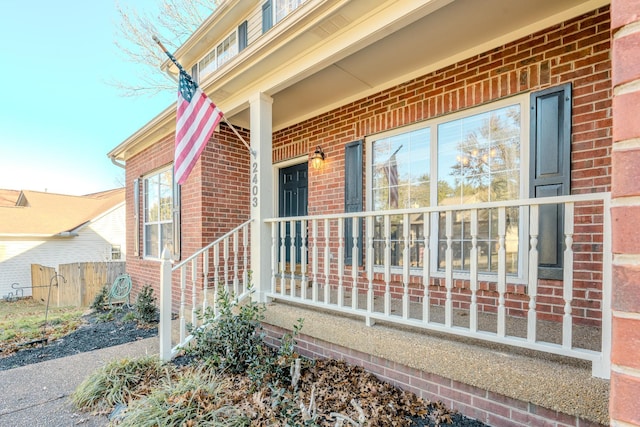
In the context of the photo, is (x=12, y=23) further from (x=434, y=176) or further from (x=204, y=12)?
(x=434, y=176)

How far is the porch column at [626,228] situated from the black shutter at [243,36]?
20.2 feet

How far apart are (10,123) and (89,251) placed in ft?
38.9

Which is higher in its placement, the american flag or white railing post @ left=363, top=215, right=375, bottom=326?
the american flag

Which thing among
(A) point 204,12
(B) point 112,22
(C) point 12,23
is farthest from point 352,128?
(C) point 12,23

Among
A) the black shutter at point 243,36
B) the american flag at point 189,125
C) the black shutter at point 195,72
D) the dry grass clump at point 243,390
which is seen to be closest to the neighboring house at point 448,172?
the dry grass clump at point 243,390

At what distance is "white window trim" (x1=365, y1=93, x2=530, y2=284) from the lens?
116 inches

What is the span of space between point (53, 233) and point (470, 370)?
16.9 metres

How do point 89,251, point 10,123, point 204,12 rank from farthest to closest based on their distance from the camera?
point 10,123 < point 89,251 < point 204,12

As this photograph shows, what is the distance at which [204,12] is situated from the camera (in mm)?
9578

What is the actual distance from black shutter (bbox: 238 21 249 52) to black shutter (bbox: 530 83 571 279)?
486cm

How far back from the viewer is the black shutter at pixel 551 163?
270 cm

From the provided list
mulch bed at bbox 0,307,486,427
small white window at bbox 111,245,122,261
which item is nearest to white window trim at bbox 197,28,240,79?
mulch bed at bbox 0,307,486,427

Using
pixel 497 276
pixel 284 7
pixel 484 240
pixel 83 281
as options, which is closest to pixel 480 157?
pixel 484 240

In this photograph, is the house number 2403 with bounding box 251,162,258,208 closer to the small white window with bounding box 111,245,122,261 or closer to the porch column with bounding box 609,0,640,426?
the porch column with bounding box 609,0,640,426
